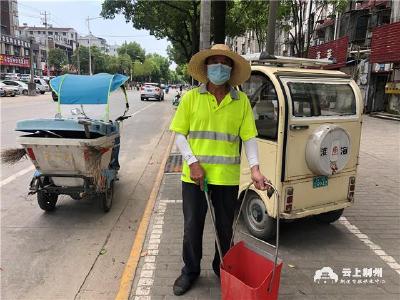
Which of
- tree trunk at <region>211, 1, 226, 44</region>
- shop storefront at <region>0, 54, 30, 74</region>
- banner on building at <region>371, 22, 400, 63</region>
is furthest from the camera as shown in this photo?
shop storefront at <region>0, 54, 30, 74</region>

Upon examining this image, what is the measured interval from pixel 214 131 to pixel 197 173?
369mm

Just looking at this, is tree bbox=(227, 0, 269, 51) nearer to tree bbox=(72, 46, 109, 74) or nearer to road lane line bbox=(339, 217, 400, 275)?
Result: road lane line bbox=(339, 217, 400, 275)

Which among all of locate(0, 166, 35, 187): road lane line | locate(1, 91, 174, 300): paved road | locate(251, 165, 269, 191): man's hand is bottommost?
locate(1, 91, 174, 300): paved road

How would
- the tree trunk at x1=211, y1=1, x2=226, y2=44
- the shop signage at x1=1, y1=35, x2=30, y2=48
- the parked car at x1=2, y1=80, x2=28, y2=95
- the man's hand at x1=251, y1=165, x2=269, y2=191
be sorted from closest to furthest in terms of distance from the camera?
1. the man's hand at x1=251, y1=165, x2=269, y2=191
2. the tree trunk at x1=211, y1=1, x2=226, y2=44
3. the parked car at x1=2, y1=80, x2=28, y2=95
4. the shop signage at x1=1, y1=35, x2=30, y2=48

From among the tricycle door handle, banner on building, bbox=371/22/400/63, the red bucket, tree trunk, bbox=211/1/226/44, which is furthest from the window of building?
banner on building, bbox=371/22/400/63

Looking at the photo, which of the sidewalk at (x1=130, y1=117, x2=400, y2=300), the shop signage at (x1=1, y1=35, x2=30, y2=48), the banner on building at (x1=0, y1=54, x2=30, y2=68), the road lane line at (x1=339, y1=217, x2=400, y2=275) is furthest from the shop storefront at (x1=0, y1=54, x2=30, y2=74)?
the road lane line at (x1=339, y1=217, x2=400, y2=275)

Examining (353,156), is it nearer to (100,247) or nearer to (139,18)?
(100,247)

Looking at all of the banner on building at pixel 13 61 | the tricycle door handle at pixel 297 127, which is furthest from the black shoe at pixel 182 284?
the banner on building at pixel 13 61

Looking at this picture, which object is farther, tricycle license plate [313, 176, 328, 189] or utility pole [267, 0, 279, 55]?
utility pole [267, 0, 279, 55]

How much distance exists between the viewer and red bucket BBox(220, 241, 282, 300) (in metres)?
2.71

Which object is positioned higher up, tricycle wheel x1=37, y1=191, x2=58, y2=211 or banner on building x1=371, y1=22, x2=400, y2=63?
banner on building x1=371, y1=22, x2=400, y2=63

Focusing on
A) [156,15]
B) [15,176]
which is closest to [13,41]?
[156,15]

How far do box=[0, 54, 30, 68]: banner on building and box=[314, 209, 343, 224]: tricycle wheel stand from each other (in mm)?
69750

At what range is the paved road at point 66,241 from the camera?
377cm
